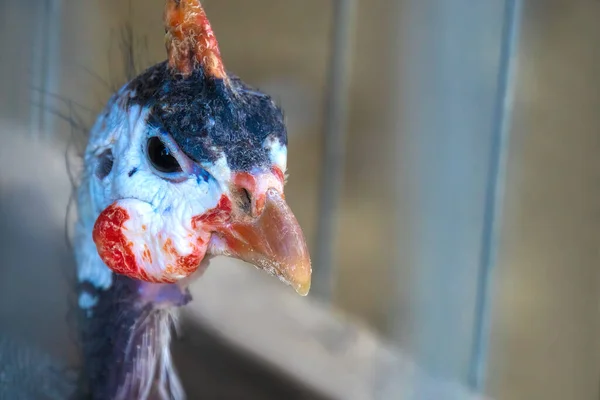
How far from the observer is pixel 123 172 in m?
0.33

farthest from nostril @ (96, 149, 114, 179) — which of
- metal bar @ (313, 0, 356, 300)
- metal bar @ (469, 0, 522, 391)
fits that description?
metal bar @ (469, 0, 522, 391)

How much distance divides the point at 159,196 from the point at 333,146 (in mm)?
429

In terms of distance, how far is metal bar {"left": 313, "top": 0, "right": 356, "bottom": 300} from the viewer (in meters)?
0.64

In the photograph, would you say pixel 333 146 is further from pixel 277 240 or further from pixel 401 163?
pixel 277 240

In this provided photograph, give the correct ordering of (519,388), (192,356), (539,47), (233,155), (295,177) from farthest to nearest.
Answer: (519,388) < (539,47) < (295,177) < (192,356) < (233,155)

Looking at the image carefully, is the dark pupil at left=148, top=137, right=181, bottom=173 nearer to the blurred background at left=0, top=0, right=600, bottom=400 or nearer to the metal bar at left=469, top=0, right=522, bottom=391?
the blurred background at left=0, top=0, right=600, bottom=400

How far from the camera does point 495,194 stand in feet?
2.25

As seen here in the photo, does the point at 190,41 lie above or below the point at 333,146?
above

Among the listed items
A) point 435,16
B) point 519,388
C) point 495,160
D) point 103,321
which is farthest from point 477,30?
point 519,388

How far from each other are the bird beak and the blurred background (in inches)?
5.3

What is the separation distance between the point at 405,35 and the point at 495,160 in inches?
6.9

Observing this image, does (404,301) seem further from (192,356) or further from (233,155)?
(233,155)

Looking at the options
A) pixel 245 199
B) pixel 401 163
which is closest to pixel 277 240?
pixel 245 199

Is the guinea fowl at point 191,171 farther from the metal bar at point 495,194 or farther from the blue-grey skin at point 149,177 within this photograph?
the metal bar at point 495,194
